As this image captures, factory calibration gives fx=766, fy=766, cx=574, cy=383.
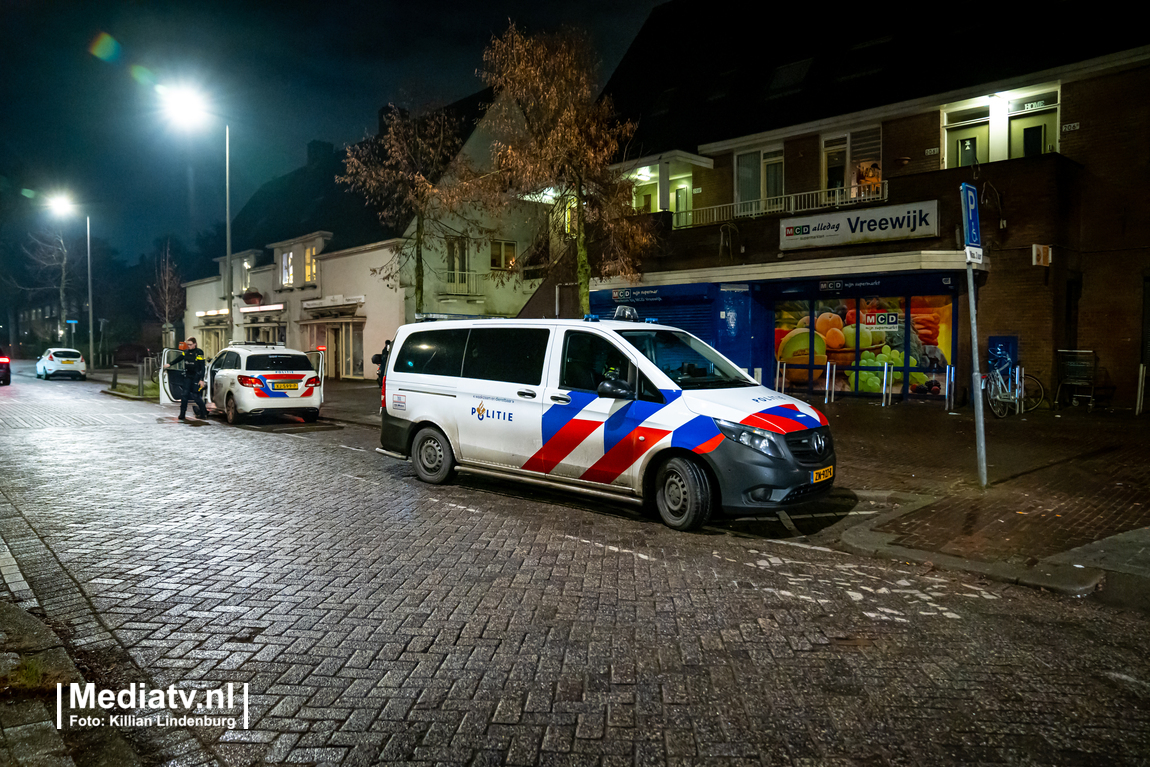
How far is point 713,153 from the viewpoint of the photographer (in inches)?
897

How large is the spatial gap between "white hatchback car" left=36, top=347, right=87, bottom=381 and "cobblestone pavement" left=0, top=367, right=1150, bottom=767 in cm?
3529

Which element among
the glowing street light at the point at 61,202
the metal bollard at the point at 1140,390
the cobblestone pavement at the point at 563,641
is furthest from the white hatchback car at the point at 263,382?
the glowing street light at the point at 61,202

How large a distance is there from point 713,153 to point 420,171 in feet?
28.3

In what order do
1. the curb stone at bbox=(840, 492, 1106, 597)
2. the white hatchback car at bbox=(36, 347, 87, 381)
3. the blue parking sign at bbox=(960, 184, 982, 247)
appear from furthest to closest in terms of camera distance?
the white hatchback car at bbox=(36, 347, 87, 381), the blue parking sign at bbox=(960, 184, 982, 247), the curb stone at bbox=(840, 492, 1106, 597)

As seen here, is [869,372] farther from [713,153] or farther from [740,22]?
[740,22]

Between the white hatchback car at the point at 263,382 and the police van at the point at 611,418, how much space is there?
740 centimetres

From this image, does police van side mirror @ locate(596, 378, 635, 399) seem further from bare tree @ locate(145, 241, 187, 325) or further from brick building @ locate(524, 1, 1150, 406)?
bare tree @ locate(145, 241, 187, 325)

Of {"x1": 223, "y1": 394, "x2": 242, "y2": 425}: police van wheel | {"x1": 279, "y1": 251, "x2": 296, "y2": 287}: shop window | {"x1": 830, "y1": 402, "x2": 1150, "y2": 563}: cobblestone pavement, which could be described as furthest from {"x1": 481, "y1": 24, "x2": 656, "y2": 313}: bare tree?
{"x1": 279, "y1": 251, "x2": 296, "y2": 287}: shop window

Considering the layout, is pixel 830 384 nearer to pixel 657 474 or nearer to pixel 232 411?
pixel 657 474

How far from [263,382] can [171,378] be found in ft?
11.1

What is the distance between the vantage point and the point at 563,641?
4234 mm

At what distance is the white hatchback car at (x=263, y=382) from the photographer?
15.5 metres

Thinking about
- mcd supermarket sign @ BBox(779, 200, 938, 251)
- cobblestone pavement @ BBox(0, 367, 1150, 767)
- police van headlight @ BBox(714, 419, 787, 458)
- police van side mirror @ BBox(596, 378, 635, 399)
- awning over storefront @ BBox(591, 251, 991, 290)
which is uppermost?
mcd supermarket sign @ BBox(779, 200, 938, 251)

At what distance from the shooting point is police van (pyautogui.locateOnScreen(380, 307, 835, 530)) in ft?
21.8
